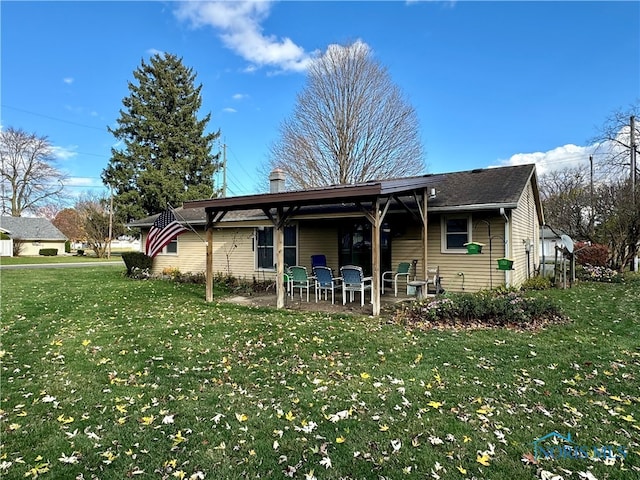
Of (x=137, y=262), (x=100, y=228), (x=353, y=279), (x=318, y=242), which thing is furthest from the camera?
(x=100, y=228)

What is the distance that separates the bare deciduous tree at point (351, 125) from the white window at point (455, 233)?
11508 millimetres

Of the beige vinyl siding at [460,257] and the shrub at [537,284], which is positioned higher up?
the beige vinyl siding at [460,257]

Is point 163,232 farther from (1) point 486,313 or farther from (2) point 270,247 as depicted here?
(1) point 486,313

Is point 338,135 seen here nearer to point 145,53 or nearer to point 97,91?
point 97,91

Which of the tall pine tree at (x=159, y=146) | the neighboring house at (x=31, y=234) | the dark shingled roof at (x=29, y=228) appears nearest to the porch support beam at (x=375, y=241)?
the tall pine tree at (x=159, y=146)

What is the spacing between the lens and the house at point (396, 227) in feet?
26.3

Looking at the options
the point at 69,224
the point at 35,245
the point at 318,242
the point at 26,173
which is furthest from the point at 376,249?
the point at 69,224

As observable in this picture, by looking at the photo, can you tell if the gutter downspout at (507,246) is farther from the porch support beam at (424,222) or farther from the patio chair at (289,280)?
the patio chair at (289,280)

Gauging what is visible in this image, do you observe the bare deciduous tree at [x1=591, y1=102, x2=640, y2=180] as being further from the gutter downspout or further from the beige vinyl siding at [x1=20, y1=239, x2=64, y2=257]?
the beige vinyl siding at [x1=20, y1=239, x2=64, y2=257]

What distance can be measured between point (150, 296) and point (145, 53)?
91.9 ft

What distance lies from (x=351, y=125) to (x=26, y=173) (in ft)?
110

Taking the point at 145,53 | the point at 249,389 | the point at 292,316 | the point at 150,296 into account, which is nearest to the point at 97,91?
the point at 145,53

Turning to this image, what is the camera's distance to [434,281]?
9570mm

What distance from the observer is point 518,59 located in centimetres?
1341
